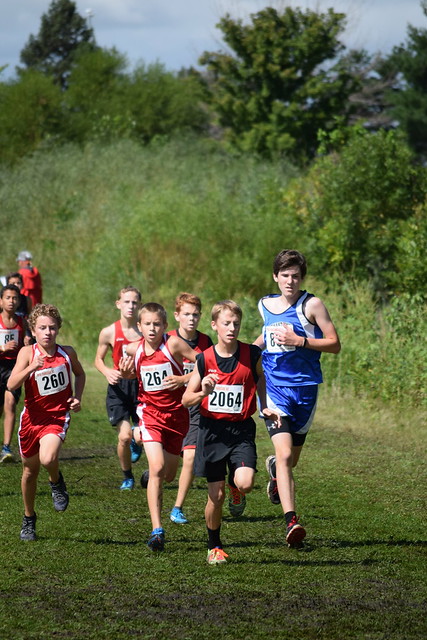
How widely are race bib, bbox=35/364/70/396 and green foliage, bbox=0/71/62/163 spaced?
139 feet

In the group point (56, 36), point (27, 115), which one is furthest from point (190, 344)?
point (56, 36)

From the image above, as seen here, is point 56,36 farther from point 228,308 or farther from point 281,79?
point 228,308

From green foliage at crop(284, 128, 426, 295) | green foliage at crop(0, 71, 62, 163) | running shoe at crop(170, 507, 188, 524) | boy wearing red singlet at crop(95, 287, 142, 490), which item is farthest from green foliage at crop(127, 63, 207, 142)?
running shoe at crop(170, 507, 188, 524)

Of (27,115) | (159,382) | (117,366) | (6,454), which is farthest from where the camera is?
(27,115)

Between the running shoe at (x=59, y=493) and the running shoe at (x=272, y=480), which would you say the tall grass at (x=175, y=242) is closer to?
the running shoe at (x=272, y=480)

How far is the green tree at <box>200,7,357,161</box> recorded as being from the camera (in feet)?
141

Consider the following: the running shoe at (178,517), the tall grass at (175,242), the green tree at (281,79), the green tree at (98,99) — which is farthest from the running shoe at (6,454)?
the green tree at (98,99)

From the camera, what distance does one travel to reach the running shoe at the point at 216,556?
22.8 ft

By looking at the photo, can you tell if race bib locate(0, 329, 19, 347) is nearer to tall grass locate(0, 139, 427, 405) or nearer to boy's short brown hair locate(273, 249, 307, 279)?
boy's short brown hair locate(273, 249, 307, 279)

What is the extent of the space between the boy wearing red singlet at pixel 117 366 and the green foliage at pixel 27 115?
40.2 m

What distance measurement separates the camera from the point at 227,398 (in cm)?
697

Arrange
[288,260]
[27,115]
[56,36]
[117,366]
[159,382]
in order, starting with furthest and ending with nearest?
[56,36] < [27,115] < [117,366] < [159,382] < [288,260]

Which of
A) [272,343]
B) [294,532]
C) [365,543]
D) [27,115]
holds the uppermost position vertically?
[27,115]

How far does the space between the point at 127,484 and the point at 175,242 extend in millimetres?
16380
